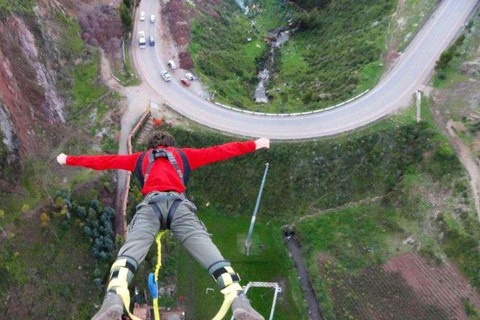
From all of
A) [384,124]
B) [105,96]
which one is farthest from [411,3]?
[105,96]

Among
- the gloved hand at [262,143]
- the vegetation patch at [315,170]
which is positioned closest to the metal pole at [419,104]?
the vegetation patch at [315,170]

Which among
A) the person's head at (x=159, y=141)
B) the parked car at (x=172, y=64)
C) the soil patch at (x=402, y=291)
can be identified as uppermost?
the parked car at (x=172, y=64)

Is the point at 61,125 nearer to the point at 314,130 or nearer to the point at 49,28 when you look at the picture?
the point at 49,28

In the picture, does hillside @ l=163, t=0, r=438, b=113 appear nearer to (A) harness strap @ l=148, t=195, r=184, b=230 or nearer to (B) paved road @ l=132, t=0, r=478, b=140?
(B) paved road @ l=132, t=0, r=478, b=140

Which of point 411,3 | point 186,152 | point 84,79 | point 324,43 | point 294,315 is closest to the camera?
point 186,152

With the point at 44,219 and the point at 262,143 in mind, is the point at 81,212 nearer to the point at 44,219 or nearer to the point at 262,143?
the point at 44,219

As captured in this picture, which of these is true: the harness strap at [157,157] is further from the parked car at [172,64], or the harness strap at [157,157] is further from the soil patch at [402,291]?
the parked car at [172,64]

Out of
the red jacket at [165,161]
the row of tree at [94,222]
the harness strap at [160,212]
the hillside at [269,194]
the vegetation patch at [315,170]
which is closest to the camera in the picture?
the harness strap at [160,212]
